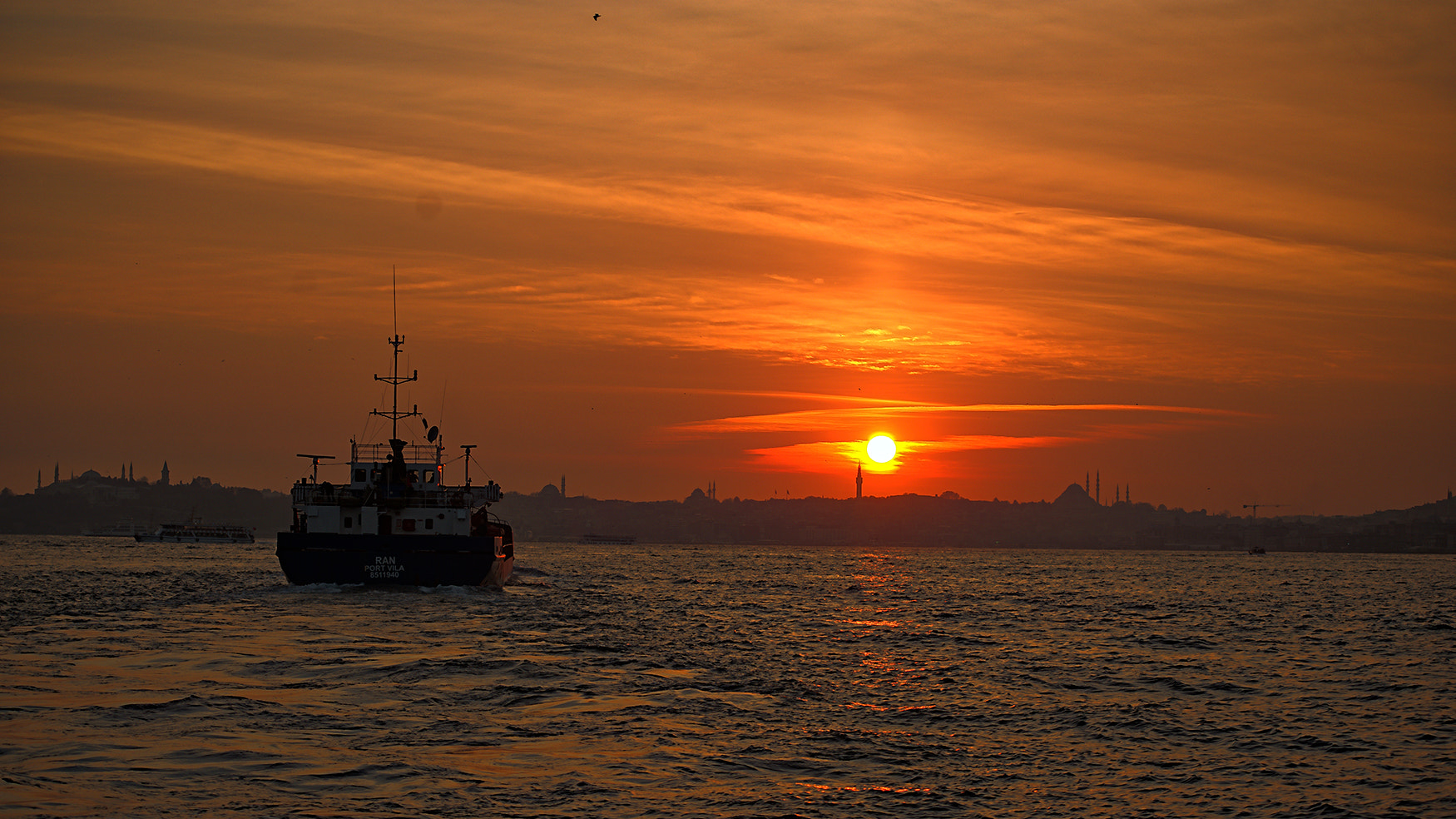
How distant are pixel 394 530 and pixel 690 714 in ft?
Answer: 134

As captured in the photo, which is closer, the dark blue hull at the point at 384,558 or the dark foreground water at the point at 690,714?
the dark foreground water at the point at 690,714

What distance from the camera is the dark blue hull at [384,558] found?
59.0 m

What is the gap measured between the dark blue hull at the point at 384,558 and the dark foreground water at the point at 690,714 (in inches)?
107

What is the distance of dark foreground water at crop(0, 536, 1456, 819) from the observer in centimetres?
1877

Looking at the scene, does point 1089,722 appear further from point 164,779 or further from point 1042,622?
point 1042,622

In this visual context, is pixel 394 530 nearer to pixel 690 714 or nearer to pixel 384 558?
pixel 384 558

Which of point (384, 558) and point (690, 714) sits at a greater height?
point (384, 558)

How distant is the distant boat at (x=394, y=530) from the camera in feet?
194

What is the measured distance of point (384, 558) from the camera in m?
58.8

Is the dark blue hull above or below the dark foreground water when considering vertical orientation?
Answer: above

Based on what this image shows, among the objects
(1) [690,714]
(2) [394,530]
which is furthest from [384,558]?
(1) [690,714]

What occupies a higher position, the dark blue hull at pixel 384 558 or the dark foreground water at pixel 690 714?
the dark blue hull at pixel 384 558

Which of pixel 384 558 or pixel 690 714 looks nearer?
pixel 690 714

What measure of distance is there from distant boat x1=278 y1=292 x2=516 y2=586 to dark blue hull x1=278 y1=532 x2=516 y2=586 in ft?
0.14
